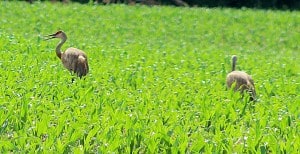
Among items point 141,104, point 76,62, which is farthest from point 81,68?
point 141,104

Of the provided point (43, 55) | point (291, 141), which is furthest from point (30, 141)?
point (43, 55)

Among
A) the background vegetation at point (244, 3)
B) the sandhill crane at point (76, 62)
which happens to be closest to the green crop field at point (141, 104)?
the sandhill crane at point (76, 62)

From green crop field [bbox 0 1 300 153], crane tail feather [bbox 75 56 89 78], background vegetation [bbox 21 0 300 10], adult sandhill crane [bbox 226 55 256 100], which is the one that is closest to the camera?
green crop field [bbox 0 1 300 153]

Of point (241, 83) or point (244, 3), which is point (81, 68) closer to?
point (241, 83)

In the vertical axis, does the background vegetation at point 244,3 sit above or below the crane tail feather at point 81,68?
below

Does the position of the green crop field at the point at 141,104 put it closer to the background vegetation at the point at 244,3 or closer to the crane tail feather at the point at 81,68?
the crane tail feather at the point at 81,68

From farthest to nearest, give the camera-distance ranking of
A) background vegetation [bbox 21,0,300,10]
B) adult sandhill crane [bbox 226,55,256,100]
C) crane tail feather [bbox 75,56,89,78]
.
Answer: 1. background vegetation [bbox 21,0,300,10]
2. crane tail feather [bbox 75,56,89,78]
3. adult sandhill crane [bbox 226,55,256,100]

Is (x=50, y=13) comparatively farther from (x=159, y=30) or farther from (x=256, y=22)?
(x=256, y=22)

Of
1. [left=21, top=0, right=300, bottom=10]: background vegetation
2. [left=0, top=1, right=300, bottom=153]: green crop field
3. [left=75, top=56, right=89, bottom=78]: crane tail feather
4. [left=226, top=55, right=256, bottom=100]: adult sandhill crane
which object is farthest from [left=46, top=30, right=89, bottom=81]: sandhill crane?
[left=21, top=0, right=300, bottom=10]: background vegetation

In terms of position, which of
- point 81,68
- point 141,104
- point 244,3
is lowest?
point 244,3

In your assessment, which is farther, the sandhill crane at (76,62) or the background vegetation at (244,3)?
the background vegetation at (244,3)

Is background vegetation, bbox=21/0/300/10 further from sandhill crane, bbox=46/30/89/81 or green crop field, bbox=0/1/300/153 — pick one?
sandhill crane, bbox=46/30/89/81

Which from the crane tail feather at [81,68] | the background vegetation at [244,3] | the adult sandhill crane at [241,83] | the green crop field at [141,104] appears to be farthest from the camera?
the background vegetation at [244,3]

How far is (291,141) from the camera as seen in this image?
7422 mm
